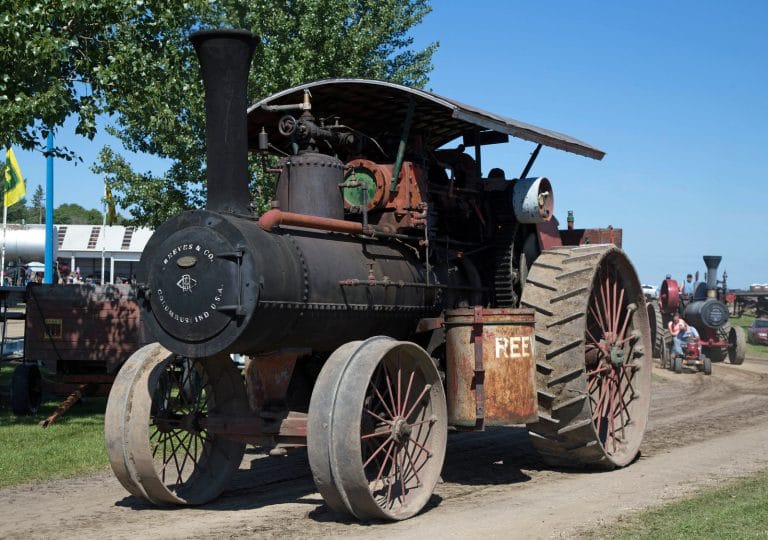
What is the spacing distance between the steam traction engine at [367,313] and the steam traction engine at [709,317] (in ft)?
49.6

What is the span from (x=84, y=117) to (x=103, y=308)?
2712 mm

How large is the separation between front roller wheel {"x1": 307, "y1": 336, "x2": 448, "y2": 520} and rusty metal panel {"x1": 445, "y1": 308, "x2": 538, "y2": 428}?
0.51 metres

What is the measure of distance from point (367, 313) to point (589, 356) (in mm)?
2369

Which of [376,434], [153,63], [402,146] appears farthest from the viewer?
[153,63]

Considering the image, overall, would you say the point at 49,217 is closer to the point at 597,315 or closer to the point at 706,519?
the point at 597,315

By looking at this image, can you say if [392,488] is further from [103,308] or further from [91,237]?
[91,237]

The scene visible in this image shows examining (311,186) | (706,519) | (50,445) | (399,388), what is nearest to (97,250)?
(50,445)

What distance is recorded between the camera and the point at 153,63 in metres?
13.3

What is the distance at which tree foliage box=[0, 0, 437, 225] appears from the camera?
12062mm

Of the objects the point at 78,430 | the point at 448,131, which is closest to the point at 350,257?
the point at 448,131

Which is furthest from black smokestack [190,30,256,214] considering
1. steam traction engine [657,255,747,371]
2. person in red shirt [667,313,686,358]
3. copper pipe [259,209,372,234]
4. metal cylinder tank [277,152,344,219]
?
steam traction engine [657,255,747,371]

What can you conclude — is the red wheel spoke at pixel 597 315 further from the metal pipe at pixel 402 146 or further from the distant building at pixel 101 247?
the distant building at pixel 101 247

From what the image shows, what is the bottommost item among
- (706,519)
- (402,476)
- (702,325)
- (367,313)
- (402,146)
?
(706,519)

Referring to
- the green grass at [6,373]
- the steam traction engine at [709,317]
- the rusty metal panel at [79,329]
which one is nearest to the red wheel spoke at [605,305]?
the rusty metal panel at [79,329]
